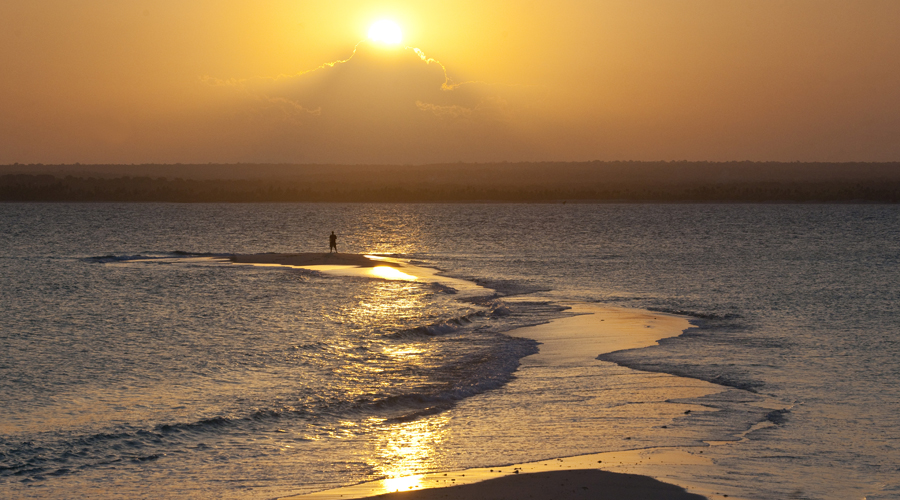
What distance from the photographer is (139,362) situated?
19.4m

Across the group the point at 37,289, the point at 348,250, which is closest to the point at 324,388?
the point at 37,289

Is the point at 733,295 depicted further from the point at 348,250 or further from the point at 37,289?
the point at 348,250

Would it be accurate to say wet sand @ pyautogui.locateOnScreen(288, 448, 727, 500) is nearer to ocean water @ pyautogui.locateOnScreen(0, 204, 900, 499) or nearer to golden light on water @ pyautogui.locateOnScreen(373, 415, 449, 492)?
golden light on water @ pyautogui.locateOnScreen(373, 415, 449, 492)

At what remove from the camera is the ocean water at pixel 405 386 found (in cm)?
1113

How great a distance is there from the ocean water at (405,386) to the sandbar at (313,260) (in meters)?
12.3

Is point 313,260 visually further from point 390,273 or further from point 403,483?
point 403,483

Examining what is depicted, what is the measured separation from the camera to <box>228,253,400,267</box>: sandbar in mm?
50812

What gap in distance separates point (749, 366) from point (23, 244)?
2962 inches

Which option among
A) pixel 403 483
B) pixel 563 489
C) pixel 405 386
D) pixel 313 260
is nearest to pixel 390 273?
pixel 313 260

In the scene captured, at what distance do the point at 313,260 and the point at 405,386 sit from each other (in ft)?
121

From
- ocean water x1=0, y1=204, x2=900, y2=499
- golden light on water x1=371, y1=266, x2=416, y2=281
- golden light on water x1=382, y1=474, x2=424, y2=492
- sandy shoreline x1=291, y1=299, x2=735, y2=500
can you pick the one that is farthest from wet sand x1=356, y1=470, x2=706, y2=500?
golden light on water x1=371, y1=266, x2=416, y2=281

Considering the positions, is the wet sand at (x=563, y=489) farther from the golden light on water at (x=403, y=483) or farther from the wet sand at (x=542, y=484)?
the golden light on water at (x=403, y=483)

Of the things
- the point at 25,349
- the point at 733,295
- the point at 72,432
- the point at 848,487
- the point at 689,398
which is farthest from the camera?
the point at 733,295

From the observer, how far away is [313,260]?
172 feet
